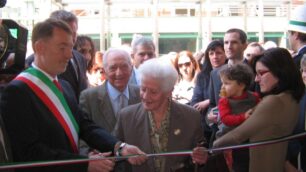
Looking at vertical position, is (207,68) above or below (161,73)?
below

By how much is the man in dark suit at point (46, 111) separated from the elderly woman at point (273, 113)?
2.17 ft

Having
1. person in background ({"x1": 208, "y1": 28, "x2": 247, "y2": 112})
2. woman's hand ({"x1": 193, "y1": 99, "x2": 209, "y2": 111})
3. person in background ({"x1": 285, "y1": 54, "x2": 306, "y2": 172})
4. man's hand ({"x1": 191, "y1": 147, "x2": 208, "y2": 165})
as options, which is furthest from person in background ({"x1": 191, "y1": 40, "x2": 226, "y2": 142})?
man's hand ({"x1": 191, "y1": 147, "x2": 208, "y2": 165})

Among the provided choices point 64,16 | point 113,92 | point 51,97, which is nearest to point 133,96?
point 113,92

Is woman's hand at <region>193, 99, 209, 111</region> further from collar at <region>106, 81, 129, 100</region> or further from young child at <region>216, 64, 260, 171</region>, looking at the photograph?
collar at <region>106, 81, 129, 100</region>

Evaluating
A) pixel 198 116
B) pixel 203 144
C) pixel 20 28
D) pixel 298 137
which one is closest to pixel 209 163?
pixel 203 144

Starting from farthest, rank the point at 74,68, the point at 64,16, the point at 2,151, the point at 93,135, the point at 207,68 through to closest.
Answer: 1. the point at 207,68
2. the point at 64,16
3. the point at 74,68
4. the point at 93,135
5. the point at 2,151

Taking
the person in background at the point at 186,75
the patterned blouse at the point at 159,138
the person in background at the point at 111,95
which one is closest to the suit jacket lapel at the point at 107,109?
the person in background at the point at 111,95

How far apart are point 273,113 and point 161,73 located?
2.31 feet

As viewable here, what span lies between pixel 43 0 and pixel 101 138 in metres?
5.35

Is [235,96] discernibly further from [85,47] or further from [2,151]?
[85,47]

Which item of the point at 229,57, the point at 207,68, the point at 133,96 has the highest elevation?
the point at 229,57

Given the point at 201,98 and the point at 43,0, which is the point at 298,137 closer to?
the point at 201,98

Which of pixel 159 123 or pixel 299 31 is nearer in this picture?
pixel 159 123

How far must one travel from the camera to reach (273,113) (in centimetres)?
243
